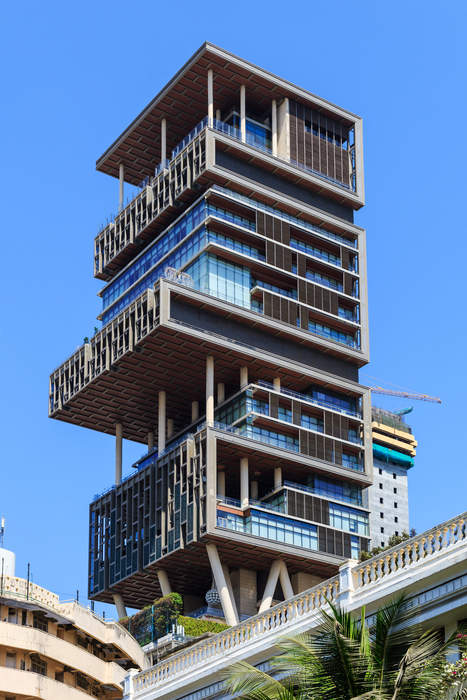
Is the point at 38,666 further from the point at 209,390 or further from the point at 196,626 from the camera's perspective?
the point at 209,390

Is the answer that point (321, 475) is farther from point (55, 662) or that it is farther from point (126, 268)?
point (55, 662)

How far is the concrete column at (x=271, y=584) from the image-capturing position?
9969 centimetres

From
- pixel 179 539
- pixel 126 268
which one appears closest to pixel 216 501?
pixel 179 539

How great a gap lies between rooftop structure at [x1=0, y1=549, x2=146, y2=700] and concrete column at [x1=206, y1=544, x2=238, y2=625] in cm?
2102

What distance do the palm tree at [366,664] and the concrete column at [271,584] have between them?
71481 millimetres

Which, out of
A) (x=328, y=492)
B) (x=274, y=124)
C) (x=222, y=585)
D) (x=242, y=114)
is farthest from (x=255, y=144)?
(x=222, y=585)

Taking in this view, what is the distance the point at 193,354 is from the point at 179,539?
1452 cm

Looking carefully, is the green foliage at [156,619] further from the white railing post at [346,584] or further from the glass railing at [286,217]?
the white railing post at [346,584]

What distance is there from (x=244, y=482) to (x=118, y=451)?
730 inches

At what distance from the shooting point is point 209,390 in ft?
340

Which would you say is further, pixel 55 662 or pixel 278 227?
pixel 278 227

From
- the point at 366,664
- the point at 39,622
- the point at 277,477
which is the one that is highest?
the point at 277,477

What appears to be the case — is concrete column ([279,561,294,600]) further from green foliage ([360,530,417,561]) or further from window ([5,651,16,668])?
window ([5,651,16,668])

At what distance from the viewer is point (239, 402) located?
341ft
